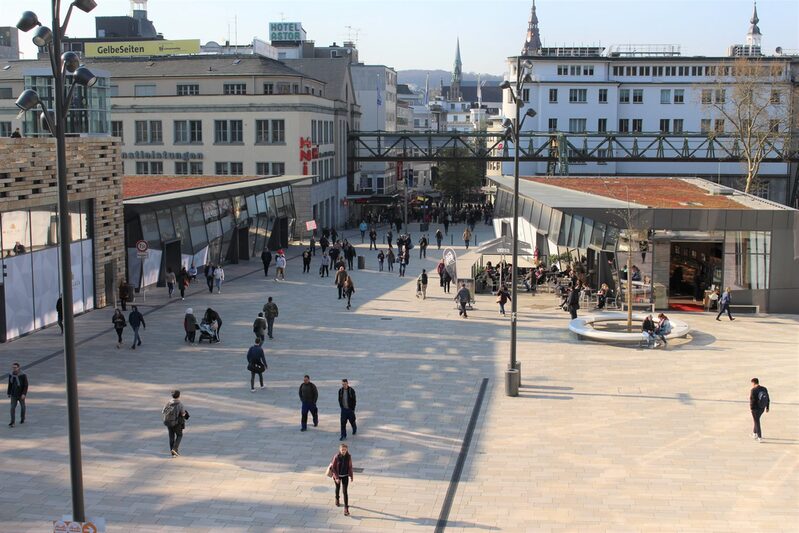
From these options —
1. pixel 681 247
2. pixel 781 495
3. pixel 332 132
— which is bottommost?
pixel 781 495

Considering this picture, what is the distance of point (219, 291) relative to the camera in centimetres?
3925

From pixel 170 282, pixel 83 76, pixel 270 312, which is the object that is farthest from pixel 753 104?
pixel 83 76

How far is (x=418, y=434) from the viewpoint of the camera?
1958cm

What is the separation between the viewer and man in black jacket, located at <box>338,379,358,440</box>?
1855 centimetres

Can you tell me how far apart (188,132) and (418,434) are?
161 ft

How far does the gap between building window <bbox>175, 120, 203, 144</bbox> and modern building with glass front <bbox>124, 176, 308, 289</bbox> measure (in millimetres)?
9730

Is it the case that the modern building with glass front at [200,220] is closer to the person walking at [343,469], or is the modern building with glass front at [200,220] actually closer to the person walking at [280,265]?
the person walking at [280,265]

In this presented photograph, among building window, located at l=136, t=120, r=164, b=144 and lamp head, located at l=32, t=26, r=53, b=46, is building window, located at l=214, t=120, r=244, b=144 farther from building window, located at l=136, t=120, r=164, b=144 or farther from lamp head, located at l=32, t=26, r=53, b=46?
lamp head, located at l=32, t=26, r=53, b=46

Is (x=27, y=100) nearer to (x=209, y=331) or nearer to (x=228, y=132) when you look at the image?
(x=209, y=331)

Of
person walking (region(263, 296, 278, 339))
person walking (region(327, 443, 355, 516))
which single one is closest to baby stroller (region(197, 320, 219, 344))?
person walking (region(263, 296, 278, 339))

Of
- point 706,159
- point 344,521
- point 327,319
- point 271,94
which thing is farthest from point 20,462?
point 706,159

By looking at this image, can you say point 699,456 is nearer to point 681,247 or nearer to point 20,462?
point 20,462

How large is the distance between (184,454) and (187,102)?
163 feet

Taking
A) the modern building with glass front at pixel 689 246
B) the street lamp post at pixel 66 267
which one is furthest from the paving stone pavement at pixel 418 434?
the modern building with glass front at pixel 689 246
